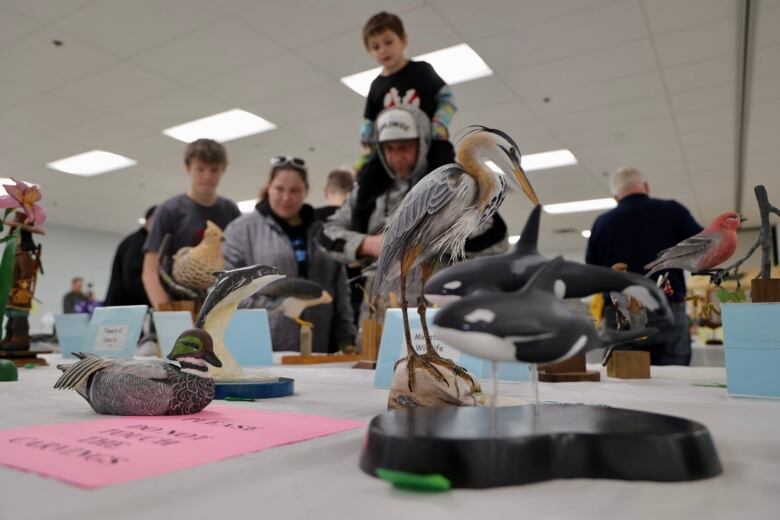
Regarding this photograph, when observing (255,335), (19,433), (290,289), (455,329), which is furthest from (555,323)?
(255,335)

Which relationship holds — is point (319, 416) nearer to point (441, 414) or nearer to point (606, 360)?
point (441, 414)

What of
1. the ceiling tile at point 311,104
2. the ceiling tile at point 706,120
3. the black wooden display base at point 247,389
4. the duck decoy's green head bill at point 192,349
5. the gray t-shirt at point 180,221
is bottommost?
the black wooden display base at point 247,389

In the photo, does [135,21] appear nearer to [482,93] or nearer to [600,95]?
[482,93]

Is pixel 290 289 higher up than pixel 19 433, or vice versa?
pixel 290 289

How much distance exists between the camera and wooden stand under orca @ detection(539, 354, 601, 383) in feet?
3.81

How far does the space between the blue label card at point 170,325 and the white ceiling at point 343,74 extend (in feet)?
6.30

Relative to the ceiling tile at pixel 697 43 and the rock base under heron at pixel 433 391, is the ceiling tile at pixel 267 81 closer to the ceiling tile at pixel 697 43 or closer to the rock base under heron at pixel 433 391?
the ceiling tile at pixel 697 43

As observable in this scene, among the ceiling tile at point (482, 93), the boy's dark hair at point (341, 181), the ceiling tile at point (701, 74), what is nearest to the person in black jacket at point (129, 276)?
the boy's dark hair at point (341, 181)

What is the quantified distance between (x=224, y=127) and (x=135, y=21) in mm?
1582

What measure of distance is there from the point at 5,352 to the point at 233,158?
4.06 meters

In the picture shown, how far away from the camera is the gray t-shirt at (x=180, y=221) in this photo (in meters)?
1.81

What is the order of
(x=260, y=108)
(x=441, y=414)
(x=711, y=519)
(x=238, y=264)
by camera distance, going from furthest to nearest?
(x=260, y=108), (x=238, y=264), (x=441, y=414), (x=711, y=519)

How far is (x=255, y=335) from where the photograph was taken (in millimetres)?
1460

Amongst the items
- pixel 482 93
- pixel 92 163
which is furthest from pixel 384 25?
pixel 92 163
